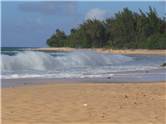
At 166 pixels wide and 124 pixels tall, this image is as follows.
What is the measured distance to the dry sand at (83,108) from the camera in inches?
277

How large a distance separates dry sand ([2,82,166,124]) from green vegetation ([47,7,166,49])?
79.5 metres

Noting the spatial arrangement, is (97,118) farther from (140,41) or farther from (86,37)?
(86,37)

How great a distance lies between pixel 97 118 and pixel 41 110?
1.21 meters

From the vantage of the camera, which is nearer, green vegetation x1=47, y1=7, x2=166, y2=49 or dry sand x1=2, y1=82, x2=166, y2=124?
dry sand x1=2, y1=82, x2=166, y2=124

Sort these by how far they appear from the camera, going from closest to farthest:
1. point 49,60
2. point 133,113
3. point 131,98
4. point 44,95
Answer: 1. point 133,113
2. point 131,98
3. point 44,95
4. point 49,60

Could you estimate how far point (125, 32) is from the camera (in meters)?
98.7

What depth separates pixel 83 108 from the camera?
27.1ft

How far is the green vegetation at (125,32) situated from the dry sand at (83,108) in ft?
261

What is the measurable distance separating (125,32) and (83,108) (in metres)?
91.1

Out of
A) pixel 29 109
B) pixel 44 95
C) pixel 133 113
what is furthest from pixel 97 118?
pixel 44 95

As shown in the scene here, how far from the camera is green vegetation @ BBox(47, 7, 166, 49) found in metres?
94.0

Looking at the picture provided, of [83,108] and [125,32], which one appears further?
[125,32]

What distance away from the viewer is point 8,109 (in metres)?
8.05

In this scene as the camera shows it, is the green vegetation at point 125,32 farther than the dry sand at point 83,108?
Yes
